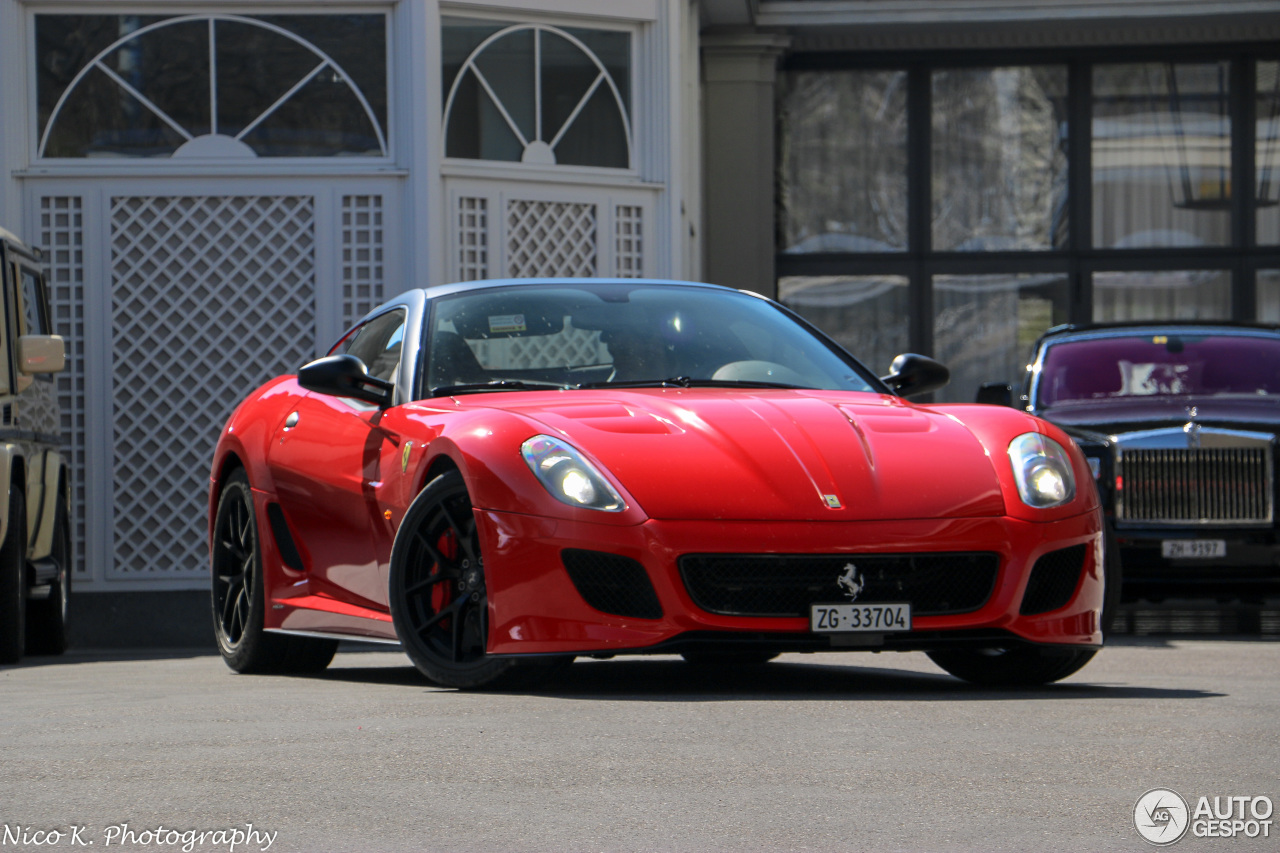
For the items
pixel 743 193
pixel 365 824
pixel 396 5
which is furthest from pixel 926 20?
pixel 365 824

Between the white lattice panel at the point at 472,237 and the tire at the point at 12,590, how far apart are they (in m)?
4.38

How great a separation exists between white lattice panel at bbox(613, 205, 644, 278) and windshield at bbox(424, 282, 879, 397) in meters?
6.84

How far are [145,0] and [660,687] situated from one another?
844cm

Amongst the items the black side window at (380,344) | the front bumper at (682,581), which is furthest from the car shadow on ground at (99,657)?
the front bumper at (682,581)

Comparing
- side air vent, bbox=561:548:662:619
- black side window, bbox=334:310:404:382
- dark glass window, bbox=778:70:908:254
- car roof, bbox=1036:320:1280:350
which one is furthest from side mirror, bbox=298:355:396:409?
dark glass window, bbox=778:70:908:254

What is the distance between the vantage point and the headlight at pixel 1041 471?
588 cm

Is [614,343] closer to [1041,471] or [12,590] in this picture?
[1041,471]

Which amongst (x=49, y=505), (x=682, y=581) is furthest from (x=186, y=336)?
(x=682, y=581)

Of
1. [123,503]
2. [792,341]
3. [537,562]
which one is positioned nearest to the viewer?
[537,562]

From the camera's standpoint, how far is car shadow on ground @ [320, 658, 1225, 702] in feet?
18.9

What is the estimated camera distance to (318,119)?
43.8 feet

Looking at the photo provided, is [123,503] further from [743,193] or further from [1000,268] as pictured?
[1000,268]

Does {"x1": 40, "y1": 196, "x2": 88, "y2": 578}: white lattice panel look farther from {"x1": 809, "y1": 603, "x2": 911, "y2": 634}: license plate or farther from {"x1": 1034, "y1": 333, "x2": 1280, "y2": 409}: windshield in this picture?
{"x1": 809, "y1": 603, "x2": 911, "y2": 634}: license plate

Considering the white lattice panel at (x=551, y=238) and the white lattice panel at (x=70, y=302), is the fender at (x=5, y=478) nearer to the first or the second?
the white lattice panel at (x=70, y=302)
